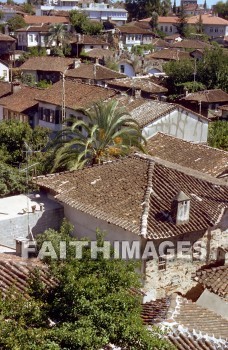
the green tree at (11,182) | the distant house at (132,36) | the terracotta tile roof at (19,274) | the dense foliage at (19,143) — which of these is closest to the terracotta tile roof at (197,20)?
the distant house at (132,36)

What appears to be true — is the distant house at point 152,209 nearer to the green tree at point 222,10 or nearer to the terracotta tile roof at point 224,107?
the terracotta tile roof at point 224,107

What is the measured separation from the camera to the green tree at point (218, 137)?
3512 cm

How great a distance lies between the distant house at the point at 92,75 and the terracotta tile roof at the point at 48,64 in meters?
3.62

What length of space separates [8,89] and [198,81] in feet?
67.4

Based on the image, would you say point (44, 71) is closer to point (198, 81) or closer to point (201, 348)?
point (198, 81)

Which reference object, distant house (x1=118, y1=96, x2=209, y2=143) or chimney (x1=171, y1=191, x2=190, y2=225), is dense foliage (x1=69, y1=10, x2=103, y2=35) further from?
chimney (x1=171, y1=191, x2=190, y2=225)

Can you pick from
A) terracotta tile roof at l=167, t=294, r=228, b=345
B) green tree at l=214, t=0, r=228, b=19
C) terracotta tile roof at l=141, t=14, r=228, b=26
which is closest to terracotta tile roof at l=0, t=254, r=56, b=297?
terracotta tile roof at l=167, t=294, r=228, b=345

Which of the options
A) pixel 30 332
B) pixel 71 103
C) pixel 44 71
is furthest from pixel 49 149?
pixel 44 71

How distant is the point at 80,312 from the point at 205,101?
123ft

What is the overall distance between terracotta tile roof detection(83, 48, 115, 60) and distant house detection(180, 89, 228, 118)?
19.5 metres

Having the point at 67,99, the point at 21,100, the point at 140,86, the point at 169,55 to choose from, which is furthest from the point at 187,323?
the point at 169,55

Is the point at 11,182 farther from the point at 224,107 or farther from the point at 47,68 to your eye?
the point at 47,68

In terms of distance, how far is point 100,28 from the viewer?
263ft

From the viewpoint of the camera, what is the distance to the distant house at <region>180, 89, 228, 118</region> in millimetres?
46031
